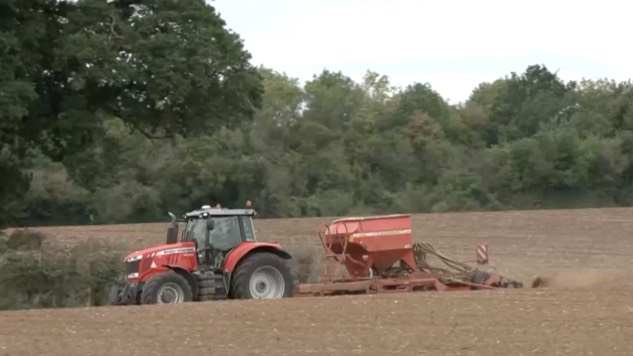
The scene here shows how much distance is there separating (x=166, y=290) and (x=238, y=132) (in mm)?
42887

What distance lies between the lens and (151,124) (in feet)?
92.8

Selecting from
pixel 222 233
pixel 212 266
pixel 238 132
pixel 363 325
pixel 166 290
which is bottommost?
pixel 363 325

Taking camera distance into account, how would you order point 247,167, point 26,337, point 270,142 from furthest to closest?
1. point 270,142
2. point 247,167
3. point 26,337

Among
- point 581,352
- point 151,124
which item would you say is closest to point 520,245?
point 151,124

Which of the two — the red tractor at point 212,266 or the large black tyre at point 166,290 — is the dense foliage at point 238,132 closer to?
the red tractor at point 212,266

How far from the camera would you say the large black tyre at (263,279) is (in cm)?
2147

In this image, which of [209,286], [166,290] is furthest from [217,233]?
[166,290]

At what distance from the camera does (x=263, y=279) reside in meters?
21.9

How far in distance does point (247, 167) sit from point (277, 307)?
4129cm

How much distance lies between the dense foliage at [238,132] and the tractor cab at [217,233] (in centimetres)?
449

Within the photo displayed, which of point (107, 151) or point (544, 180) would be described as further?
point (544, 180)

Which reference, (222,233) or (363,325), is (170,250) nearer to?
(222,233)

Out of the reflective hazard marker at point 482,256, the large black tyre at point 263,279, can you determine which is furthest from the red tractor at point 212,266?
the reflective hazard marker at point 482,256

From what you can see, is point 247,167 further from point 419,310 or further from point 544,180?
point 419,310
